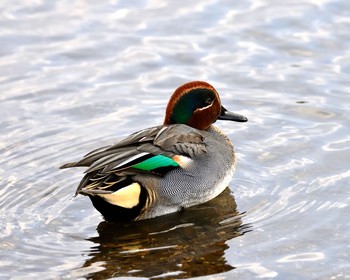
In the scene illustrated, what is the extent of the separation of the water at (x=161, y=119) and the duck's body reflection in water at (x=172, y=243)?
2cm

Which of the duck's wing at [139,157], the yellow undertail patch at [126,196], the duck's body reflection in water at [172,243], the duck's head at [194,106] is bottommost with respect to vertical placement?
the duck's body reflection in water at [172,243]

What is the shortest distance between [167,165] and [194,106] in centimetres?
81

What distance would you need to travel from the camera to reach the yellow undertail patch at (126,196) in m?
7.62

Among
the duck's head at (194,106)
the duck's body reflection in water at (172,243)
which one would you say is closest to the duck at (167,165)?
the duck's head at (194,106)

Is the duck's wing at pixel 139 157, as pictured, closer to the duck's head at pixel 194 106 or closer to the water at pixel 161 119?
the duck's head at pixel 194 106

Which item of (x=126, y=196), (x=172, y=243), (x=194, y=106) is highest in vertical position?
(x=194, y=106)

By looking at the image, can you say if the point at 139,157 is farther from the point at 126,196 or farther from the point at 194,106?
the point at 194,106

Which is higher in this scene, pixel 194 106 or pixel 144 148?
pixel 194 106

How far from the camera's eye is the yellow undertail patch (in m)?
7.62

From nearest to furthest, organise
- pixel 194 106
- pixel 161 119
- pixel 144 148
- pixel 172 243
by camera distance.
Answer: pixel 172 243, pixel 144 148, pixel 194 106, pixel 161 119

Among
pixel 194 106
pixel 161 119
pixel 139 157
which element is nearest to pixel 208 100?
pixel 194 106

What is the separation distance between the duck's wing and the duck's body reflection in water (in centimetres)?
45

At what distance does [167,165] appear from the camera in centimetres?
796

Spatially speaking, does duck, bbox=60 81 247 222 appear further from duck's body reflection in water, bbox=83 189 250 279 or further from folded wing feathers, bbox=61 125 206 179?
duck's body reflection in water, bbox=83 189 250 279
